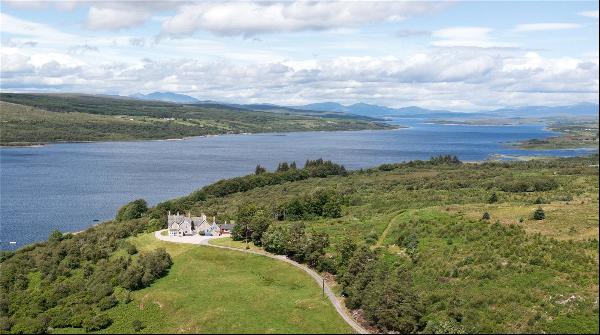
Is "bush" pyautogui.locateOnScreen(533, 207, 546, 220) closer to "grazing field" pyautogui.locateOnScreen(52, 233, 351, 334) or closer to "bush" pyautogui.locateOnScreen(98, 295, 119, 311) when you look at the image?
"grazing field" pyautogui.locateOnScreen(52, 233, 351, 334)

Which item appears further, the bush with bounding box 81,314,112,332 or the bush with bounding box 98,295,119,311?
the bush with bounding box 98,295,119,311

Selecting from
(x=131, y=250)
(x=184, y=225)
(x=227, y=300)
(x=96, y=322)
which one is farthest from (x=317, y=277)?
(x=131, y=250)

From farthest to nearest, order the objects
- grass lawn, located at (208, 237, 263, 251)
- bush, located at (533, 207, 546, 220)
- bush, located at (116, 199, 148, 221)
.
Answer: bush, located at (116, 199, 148, 221) < grass lawn, located at (208, 237, 263, 251) < bush, located at (533, 207, 546, 220)

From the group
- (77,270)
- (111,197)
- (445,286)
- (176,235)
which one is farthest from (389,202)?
(111,197)

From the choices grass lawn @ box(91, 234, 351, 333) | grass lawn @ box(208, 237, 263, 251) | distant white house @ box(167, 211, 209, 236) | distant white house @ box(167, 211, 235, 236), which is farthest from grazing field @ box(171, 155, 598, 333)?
grass lawn @ box(208, 237, 263, 251)

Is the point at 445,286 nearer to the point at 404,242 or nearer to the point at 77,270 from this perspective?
the point at 404,242

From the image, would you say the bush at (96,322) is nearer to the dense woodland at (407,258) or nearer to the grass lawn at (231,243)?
the dense woodland at (407,258)

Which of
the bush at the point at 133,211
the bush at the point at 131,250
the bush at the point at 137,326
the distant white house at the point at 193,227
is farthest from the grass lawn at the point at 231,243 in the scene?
the bush at the point at 133,211
